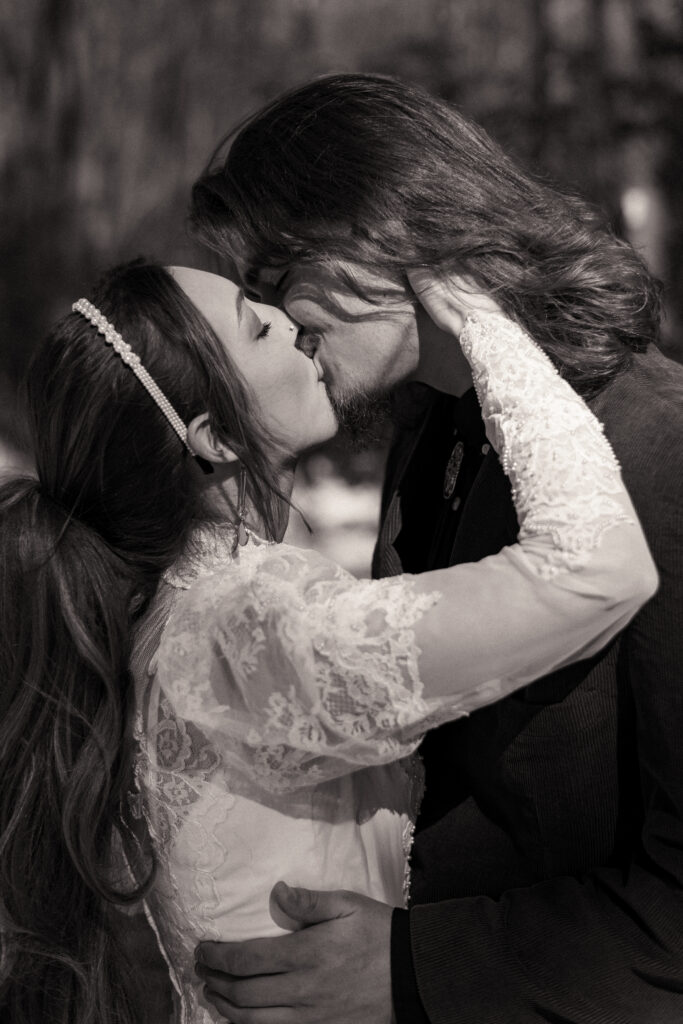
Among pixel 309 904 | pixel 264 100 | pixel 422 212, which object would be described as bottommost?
pixel 309 904

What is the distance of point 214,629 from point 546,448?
1.78ft

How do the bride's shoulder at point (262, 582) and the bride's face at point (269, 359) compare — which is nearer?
the bride's shoulder at point (262, 582)

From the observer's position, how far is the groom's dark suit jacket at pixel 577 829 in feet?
4.90

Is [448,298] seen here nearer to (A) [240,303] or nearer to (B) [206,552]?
(A) [240,303]

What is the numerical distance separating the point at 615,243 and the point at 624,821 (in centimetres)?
106

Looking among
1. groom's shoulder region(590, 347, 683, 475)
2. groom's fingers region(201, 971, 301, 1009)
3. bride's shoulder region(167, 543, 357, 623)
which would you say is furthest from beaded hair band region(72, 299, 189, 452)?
groom's fingers region(201, 971, 301, 1009)

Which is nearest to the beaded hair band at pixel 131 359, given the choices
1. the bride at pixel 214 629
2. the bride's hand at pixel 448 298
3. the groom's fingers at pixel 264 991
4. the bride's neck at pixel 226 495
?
the bride at pixel 214 629

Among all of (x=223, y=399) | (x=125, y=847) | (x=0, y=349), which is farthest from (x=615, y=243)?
(x=0, y=349)

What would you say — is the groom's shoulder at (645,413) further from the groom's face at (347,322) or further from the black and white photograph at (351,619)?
the groom's face at (347,322)

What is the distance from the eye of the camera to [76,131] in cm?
505

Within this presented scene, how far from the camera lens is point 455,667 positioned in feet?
4.58

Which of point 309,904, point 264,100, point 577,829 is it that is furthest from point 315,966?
point 264,100

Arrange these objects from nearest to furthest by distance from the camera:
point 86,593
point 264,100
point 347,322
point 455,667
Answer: point 455,667, point 86,593, point 347,322, point 264,100

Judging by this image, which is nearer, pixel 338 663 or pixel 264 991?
pixel 338 663
